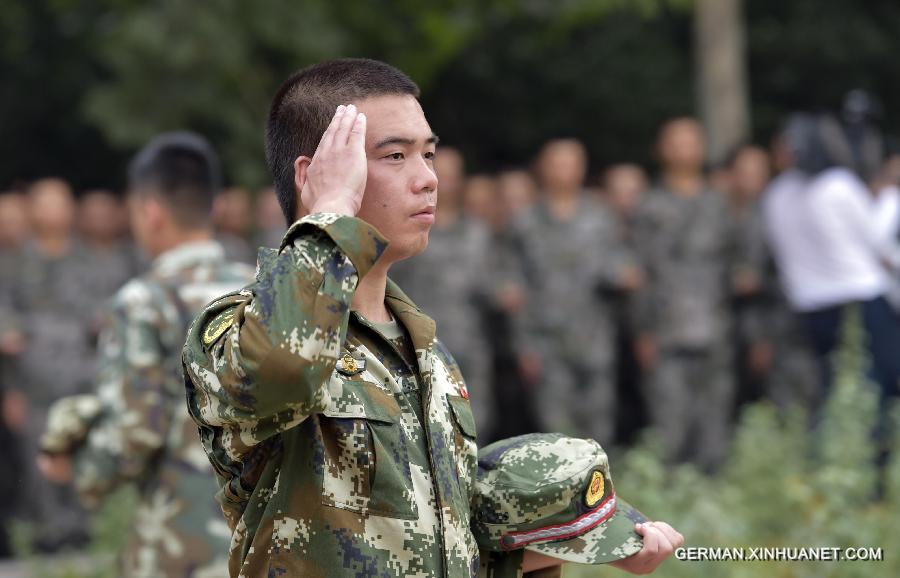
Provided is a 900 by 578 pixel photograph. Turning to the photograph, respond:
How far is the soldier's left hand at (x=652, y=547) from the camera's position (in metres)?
2.63

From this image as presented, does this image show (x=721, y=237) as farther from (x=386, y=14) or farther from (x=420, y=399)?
(x=420, y=399)

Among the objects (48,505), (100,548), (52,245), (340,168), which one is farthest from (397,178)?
(52,245)

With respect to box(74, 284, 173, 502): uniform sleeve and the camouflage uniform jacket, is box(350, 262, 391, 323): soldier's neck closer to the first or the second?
the camouflage uniform jacket

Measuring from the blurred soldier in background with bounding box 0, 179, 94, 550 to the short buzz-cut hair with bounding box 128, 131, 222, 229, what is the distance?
14.0ft

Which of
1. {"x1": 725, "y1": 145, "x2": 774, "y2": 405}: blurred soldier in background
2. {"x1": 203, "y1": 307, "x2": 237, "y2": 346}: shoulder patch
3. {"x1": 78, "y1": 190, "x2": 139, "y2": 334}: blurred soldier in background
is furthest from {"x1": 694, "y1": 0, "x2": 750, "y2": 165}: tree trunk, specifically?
{"x1": 203, "y1": 307, "x2": 237, "y2": 346}: shoulder patch

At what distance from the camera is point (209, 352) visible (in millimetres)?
2270

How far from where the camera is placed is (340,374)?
2402mm

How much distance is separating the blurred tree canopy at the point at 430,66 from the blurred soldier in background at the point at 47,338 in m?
2.94

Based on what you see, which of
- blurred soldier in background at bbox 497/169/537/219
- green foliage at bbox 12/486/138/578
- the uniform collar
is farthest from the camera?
blurred soldier in background at bbox 497/169/537/219

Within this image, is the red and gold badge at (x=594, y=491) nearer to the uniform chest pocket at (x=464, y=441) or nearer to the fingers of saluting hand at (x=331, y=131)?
the uniform chest pocket at (x=464, y=441)

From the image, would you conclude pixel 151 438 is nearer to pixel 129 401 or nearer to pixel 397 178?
pixel 129 401

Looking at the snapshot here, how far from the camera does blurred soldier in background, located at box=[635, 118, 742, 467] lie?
9523 millimetres

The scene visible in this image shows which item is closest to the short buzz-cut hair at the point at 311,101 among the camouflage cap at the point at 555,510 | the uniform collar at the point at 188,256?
the camouflage cap at the point at 555,510

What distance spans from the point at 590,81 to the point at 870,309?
9.62 m
